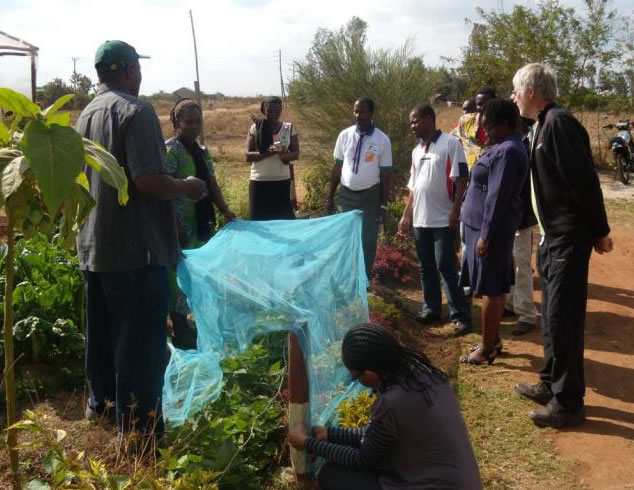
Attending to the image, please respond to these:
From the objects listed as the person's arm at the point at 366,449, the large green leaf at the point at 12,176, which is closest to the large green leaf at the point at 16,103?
the large green leaf at the point at 12,176

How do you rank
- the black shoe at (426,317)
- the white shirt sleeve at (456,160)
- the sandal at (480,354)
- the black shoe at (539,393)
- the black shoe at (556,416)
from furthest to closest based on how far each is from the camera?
the black shoe at (426,317) → the white shirt sleeve at (456,160) → the sandal at (480,354) → the black shoe at (539,393) → the black shoe at (556,416)

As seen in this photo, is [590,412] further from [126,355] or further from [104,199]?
[104,199]

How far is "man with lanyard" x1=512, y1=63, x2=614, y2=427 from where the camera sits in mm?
3764

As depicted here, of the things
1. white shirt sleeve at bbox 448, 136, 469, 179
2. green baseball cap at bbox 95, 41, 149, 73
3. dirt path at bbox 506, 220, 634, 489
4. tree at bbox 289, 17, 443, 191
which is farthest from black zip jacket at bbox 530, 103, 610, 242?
tree at bbox 289, 17, 443, 191

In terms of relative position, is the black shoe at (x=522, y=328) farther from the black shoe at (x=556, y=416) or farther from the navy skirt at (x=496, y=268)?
the black shoe at (x=556, y=416)

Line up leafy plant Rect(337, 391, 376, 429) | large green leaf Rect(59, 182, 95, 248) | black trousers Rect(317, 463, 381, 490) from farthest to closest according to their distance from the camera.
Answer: leafy plant Rect(337, 391, 376, 429) < black trousers Rect(317, 463, 381, 490) < large green leaf Rect(59, 182, 95, 248)

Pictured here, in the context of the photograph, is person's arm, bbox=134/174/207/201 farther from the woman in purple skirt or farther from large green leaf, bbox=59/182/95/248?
the woman in purple skirt

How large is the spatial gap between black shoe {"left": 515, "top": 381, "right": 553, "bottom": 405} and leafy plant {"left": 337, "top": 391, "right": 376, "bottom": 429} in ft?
4.37

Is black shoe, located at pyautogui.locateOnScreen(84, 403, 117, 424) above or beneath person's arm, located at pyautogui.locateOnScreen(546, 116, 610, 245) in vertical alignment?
beneath

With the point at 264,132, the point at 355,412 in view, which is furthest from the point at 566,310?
the point at 264,132

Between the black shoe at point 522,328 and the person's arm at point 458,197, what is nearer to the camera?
the person's arm at point 458,197

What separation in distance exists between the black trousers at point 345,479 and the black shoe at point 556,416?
161 centimetres

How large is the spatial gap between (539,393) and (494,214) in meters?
1.23

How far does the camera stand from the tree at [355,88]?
1023cm
